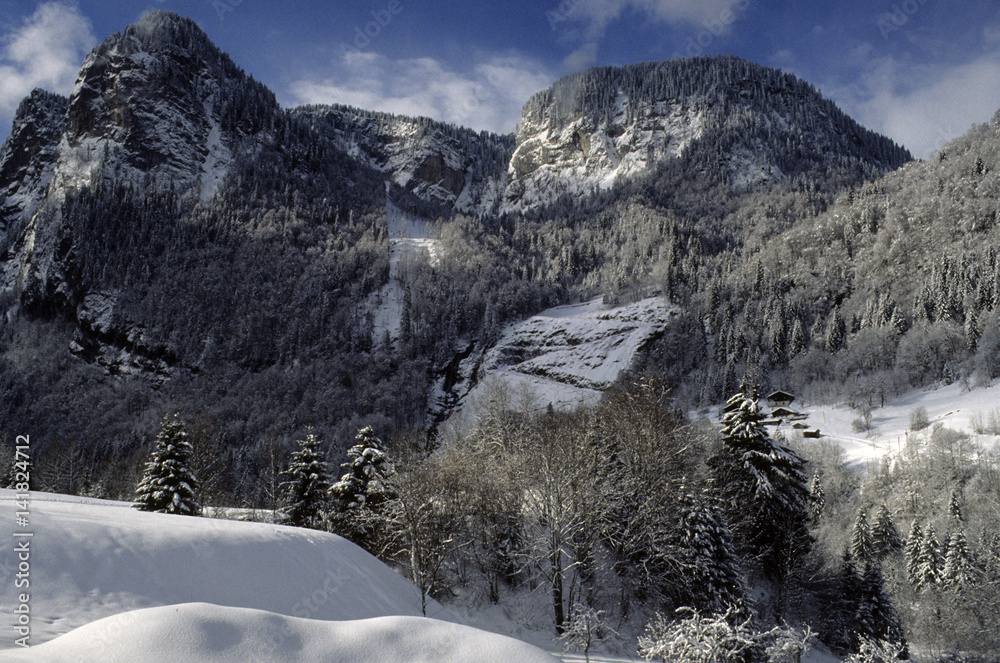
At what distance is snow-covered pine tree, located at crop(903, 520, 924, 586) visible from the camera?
42709 mm

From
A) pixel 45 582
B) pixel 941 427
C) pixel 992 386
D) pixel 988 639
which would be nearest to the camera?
pixel 45 582

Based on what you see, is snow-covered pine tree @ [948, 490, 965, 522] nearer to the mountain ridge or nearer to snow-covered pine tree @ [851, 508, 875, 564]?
snow-covered pine tree @ [851, 508, 875, 564]

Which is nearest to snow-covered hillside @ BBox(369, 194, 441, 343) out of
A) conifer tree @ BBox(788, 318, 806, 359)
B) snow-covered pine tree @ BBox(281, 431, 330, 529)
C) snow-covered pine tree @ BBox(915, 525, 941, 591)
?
conifer tree @ BBox(788, 318, 806, 359)

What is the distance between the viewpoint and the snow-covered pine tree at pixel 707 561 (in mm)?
20266

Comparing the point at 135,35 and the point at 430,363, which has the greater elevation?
the point at 135,35

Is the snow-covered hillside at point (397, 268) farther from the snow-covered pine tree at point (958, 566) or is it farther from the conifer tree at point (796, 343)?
the snow-covered pine tree at point (958, 566)

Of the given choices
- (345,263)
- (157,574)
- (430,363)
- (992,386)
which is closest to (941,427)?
(992,386)

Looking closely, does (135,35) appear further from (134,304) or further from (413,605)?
(413,605)

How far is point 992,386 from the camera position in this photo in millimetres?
72188

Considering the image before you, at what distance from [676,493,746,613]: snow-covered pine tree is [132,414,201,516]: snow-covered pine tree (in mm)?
23438

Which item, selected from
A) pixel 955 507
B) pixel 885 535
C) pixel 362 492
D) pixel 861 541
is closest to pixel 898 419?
pixel 955 507

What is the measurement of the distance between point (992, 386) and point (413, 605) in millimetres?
89133

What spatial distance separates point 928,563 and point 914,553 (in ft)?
5.70

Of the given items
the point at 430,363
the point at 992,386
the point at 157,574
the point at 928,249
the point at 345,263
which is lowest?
the point at 157,574
